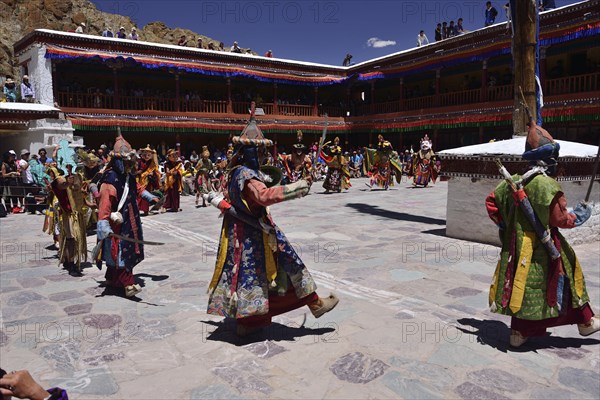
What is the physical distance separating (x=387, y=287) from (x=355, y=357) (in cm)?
182

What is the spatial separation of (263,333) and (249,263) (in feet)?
2.41

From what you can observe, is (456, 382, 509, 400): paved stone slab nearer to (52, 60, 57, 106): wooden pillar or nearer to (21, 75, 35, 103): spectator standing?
(21, 75, 35, 103): spectator standing

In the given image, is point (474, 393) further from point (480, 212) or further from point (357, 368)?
point (480, 212)

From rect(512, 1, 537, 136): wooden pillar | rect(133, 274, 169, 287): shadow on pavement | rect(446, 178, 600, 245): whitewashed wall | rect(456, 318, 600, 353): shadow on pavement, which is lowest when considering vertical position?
rect(456, 318, 600, 353): shadow on pavement

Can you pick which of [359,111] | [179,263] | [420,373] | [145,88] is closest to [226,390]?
[420,373]

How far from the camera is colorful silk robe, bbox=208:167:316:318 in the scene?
11.9 ft

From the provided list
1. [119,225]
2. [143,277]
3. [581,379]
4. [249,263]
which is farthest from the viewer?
[143,277]

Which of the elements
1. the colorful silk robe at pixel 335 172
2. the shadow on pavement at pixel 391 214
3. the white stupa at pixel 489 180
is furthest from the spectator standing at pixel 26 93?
the white stupa at pixel 489 180

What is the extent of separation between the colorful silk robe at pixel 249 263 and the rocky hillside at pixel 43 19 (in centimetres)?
3488

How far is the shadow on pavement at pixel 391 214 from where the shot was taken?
382 inches

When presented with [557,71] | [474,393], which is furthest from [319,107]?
[474,393]

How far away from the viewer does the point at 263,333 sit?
158 inches

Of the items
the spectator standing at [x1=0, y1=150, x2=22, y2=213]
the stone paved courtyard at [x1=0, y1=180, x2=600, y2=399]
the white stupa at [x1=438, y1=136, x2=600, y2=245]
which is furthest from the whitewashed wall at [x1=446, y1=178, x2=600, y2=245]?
the spectator standing at [x1=0, y1=150, x2=22, y2=213]

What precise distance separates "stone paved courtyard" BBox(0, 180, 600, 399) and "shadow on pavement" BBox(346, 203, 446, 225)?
274cm
